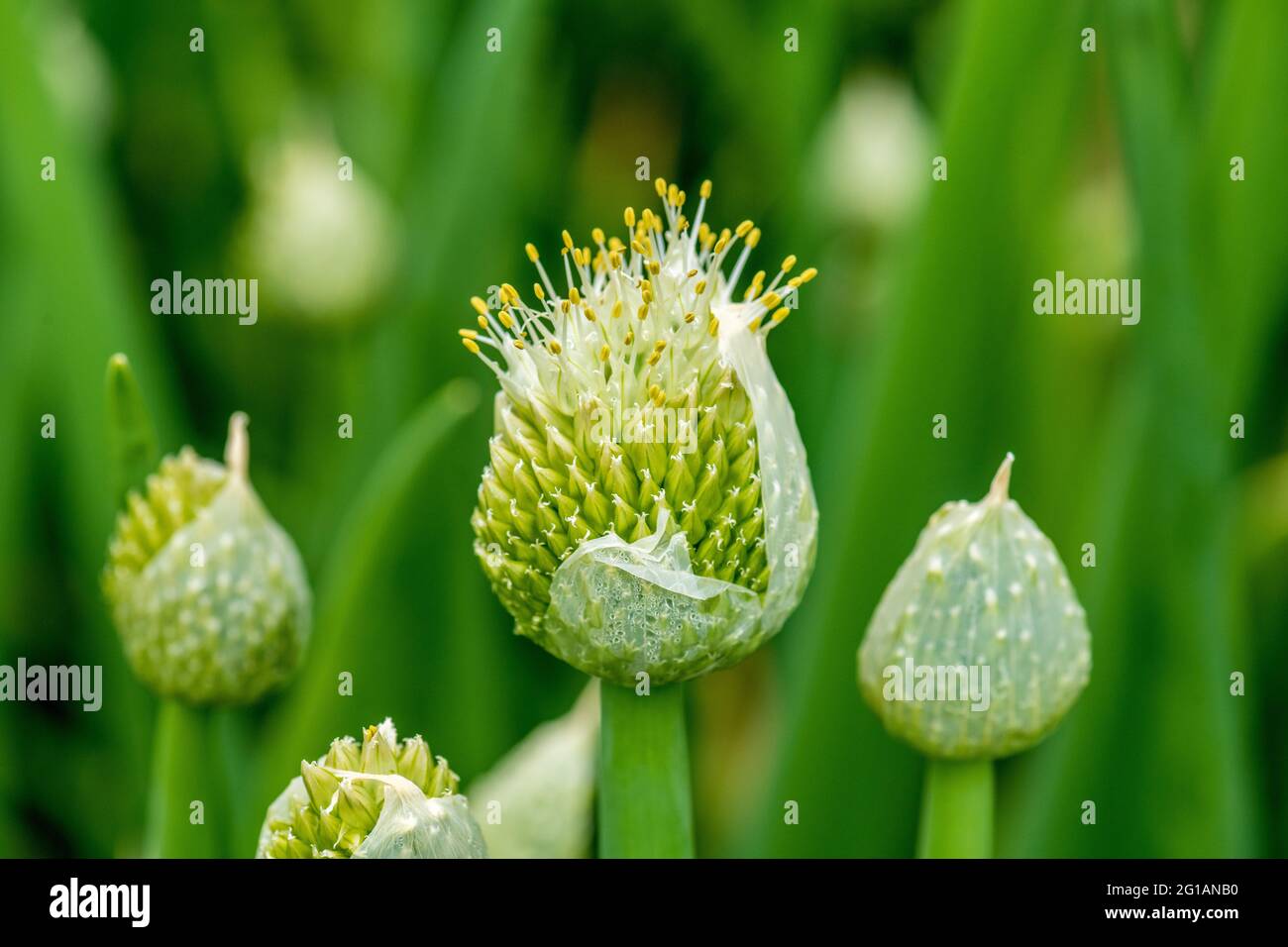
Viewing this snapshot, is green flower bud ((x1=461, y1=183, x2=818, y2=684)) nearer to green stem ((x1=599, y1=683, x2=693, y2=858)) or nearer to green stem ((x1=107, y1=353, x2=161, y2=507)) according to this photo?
green stem ((x1=599, y1=683, x2=693, y2=858))

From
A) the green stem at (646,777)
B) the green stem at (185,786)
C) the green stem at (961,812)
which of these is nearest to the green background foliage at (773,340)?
the green stem at (185,786)

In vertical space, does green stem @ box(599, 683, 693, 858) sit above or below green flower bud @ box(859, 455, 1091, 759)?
below

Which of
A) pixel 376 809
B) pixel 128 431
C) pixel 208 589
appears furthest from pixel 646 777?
pixel 128 431

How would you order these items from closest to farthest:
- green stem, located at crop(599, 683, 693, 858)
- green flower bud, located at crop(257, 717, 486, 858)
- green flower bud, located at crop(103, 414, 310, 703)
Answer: green flower bud, located at crop(257, 717, 486, 858) < green stem, located at crop(599, 683, 693, 858) < green flower bud, located at crop(103, 414, 310, 703)

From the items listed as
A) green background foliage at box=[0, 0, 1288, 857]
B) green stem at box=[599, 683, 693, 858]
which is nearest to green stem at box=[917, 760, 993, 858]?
green stem at box=[599, 683, 693, 858]

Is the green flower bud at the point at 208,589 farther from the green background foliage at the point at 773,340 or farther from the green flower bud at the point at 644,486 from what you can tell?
the green flower bud at the point at 644,486

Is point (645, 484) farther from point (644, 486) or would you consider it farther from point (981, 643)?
point (981, 643)
